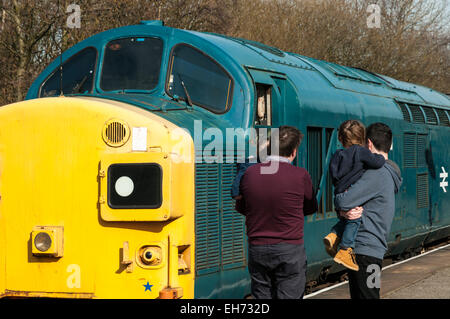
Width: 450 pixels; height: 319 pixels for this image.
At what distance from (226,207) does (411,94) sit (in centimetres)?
727

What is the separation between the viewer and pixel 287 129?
5711 millimetres

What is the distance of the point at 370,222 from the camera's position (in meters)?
6.04

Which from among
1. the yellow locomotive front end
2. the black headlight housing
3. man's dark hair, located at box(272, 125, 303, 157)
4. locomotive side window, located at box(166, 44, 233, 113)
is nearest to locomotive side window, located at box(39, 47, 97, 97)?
locomotive side window, located at box(166, 44, 233, 113)

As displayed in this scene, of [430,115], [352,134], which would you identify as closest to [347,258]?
[352,134]

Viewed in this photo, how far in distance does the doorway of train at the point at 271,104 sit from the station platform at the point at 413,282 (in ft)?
5.93

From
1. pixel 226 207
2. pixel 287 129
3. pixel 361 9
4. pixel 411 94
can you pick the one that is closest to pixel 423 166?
pixel 411 94

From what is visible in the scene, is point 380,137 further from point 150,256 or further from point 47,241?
point 47,241

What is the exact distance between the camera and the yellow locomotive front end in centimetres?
610

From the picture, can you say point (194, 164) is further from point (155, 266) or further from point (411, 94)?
point (411, 94)

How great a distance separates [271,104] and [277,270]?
2.72 metres

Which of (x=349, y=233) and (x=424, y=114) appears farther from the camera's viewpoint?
(x=424, y=114)

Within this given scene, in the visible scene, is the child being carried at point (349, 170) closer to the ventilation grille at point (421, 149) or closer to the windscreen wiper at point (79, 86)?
the windscreen wiper at point (79, 86)

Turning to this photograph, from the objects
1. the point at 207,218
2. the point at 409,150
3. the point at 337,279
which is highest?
the point at 409,150

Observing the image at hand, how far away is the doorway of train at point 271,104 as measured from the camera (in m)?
7.70
